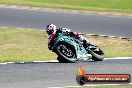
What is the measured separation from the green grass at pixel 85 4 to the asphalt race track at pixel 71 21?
7.42 ft

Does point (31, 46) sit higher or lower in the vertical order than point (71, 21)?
higher

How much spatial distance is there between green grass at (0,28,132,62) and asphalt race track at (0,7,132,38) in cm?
179

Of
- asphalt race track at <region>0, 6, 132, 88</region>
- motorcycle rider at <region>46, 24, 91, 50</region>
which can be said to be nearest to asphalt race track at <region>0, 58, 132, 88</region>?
asphalt race track at <region>0, 6, 132, 88</region>

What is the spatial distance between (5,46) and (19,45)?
26.0 inches

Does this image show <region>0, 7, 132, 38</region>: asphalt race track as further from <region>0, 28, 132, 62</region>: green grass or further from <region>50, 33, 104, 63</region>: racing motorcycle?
<region>50, 33, 104, 63</region>: racing motorcycle

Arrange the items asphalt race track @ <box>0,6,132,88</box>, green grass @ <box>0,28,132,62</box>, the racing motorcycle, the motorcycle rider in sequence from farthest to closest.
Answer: green grass @ <box>0,28,132,62</box>
the racing motorcycle
the motorcycle rider
asphalt race track @ <box>0,6,132,88</box>

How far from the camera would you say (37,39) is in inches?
1078

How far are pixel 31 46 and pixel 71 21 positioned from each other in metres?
7.79

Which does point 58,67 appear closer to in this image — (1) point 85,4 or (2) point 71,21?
(2) point 71,21

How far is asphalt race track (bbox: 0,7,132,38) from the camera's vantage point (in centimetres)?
3027

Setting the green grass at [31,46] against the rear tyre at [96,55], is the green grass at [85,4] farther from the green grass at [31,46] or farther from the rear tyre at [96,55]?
the rear tyre at [96,55]

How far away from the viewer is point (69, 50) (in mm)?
19391

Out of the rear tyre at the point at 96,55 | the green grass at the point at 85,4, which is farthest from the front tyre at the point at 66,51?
the green grass at the point at 85,4

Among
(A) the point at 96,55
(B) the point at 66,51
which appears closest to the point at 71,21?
(A) the point at 96,55
